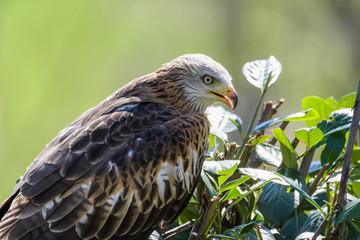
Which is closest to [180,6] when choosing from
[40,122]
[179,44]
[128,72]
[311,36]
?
[179,44]

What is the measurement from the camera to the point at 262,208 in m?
3.25

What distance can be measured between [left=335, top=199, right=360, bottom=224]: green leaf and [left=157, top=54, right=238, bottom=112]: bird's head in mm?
1564

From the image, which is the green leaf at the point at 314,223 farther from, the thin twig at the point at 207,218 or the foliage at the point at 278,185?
the thin twig at the point at 207,218

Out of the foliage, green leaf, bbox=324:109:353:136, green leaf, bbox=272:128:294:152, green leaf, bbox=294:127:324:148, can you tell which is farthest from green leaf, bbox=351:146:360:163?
green leaf, bbox=272:128:294:152

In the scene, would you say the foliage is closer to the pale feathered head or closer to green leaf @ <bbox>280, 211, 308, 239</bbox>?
green leaf @ <bbox>280, 211, 308, 239</bbox>

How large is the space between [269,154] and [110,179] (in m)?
0.99

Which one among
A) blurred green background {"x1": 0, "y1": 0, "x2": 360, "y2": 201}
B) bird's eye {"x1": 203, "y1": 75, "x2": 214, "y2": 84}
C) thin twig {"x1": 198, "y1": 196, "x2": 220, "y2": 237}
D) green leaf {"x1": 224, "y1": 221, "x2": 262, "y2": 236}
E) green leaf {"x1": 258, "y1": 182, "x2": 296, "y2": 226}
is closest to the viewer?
green leaf {"x1": 224, "y1": 221, "x2": 262, "y2": 236}

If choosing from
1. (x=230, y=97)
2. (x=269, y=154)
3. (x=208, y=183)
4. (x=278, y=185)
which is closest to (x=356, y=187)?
(x=278, y=185)

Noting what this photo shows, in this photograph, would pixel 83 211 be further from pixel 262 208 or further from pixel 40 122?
pixel 40 122

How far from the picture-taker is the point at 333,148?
130 inches

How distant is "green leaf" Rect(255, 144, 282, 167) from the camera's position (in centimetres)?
337

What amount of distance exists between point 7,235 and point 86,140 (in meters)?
0.74

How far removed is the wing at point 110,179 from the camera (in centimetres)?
336

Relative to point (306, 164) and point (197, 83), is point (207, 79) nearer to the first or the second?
point (197, 83)
